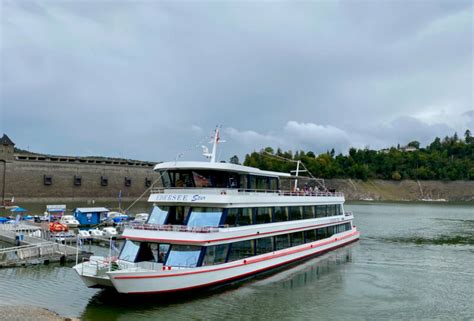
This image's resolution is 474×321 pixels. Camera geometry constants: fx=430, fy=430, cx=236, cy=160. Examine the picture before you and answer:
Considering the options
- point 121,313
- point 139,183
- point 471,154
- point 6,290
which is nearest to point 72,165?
point 139,183

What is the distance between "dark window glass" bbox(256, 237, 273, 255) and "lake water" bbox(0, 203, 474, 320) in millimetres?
1442

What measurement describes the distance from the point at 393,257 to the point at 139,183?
76.4m

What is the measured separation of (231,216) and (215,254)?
2.28 m

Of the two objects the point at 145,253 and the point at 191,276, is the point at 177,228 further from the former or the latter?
the point at 191,276

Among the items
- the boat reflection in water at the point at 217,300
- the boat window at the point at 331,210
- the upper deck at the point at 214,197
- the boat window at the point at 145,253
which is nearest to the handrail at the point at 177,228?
the boat window at the point at 145,253

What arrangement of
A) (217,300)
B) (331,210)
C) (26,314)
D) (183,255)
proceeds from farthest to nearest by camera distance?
(331,210)
(183,255)
(217,300)
(26,314)

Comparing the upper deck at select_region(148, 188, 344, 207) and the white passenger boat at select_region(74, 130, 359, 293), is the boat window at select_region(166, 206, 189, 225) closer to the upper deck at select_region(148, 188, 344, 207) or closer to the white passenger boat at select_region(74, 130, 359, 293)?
the white passenger boat at select_region(74, 130, 359, 293)

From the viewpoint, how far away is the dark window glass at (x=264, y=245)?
76.9 feet

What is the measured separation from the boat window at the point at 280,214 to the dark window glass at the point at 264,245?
149 centimetres

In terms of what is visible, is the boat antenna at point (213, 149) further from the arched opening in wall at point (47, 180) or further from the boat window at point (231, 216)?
the arched opening in wall at point (47, 180)

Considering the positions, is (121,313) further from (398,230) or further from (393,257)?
(398,230)

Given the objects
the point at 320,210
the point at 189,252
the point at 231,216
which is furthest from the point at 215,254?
the point at 320,210

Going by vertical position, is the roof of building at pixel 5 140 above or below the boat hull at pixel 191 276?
above

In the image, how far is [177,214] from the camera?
21.5 metres
